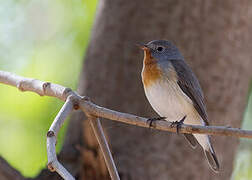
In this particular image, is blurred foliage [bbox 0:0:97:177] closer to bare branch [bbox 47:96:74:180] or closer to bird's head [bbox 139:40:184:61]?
bird's head [bbox 139:40:184:61]

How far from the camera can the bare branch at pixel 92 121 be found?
274cm

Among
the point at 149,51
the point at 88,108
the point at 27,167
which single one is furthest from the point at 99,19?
the point at 88,108

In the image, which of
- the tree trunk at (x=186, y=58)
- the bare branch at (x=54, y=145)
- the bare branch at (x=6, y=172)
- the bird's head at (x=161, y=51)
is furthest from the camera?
the tree trunk at (x=186, y=58)

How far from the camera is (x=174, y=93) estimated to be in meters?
4.39

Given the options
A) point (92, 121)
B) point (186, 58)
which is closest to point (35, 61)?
point (186, 58)

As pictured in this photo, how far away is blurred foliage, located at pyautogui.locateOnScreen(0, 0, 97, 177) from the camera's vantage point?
6.77 meters

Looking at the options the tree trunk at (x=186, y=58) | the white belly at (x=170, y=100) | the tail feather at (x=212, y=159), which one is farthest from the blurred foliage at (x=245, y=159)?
the white belly at (x=170, y=100)

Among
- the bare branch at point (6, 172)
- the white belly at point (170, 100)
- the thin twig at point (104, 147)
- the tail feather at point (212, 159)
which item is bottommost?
the bare branch at point (6, 172)

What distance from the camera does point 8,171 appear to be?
14.3ft

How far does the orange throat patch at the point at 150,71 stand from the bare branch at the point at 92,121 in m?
1.23

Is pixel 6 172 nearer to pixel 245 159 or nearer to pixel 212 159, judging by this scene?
pixel 212 159

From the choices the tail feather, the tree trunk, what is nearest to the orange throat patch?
the tree trunk

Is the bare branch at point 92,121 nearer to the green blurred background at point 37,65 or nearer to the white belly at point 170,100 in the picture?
the white belly at point 170,100

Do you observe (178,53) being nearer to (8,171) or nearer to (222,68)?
(222,68)
